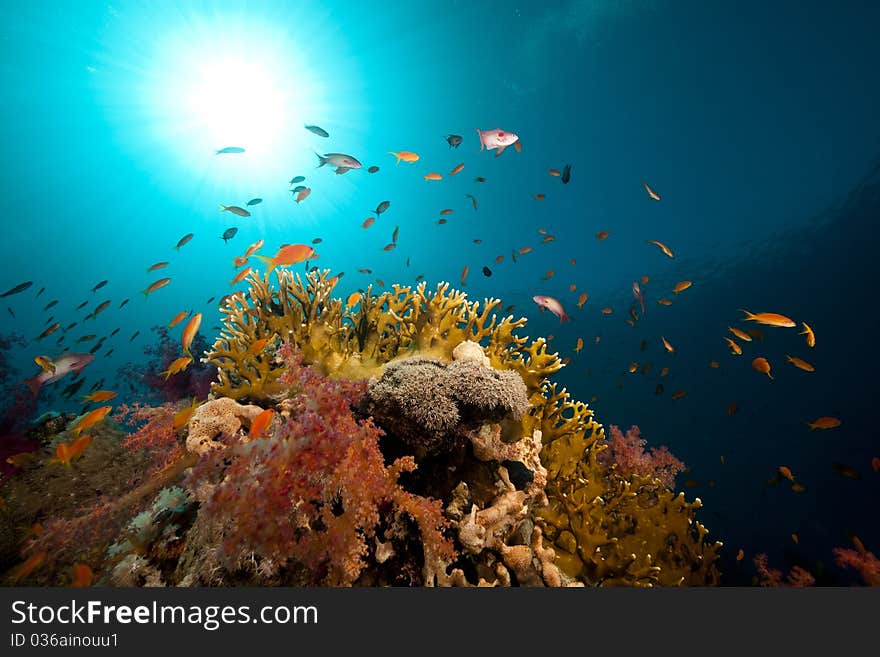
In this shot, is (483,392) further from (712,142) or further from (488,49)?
(712,142)

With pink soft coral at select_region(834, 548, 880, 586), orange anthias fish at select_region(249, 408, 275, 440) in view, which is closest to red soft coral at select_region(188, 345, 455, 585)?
orange anthias fish at select_region(249, 408, 275, 440)

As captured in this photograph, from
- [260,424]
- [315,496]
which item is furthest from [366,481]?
[260,424]

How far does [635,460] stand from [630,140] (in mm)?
48490

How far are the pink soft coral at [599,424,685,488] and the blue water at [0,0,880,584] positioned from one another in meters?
8.61

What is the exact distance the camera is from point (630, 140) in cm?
4247

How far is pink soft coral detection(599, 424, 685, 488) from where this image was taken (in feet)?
21.1

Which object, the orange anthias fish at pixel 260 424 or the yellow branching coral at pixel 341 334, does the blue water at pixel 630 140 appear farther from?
the orange anthias fish at pixel 260 424

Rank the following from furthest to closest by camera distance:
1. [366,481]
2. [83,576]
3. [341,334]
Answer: [341,334], [366,481], [83,576]

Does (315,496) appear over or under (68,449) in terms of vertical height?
under

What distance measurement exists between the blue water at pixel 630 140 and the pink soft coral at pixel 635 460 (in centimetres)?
861

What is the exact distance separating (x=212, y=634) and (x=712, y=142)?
172ft

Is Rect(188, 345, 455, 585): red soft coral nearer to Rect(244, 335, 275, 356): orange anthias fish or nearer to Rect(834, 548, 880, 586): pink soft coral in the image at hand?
Rect(244, 335, 275, 356): orange anthias fish

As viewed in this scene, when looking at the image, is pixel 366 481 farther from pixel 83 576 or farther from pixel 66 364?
pixel 66 364

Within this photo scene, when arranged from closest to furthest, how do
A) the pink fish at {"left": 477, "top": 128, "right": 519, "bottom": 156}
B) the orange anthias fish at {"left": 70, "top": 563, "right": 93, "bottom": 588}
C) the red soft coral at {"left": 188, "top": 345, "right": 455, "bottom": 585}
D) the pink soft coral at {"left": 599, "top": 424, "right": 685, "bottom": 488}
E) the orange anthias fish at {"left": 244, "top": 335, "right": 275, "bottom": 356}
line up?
the red soft coral at {"left": 188, "top": 345, "right": 455, "bottom": 585} → the orange anthias fish at {"left": 70, "top": 563, "right": 93, "bottom": 588} → the orange anthias fish at {"left": 244, "top": 335, "right": 275, "bottom": 356} → the pink fish at {"left": 477, "top": 128, "right": 519, "bottom": 156} → the pink soft coral at {"left": 599, "top": 424, "right": 685, "bottom": 488}
